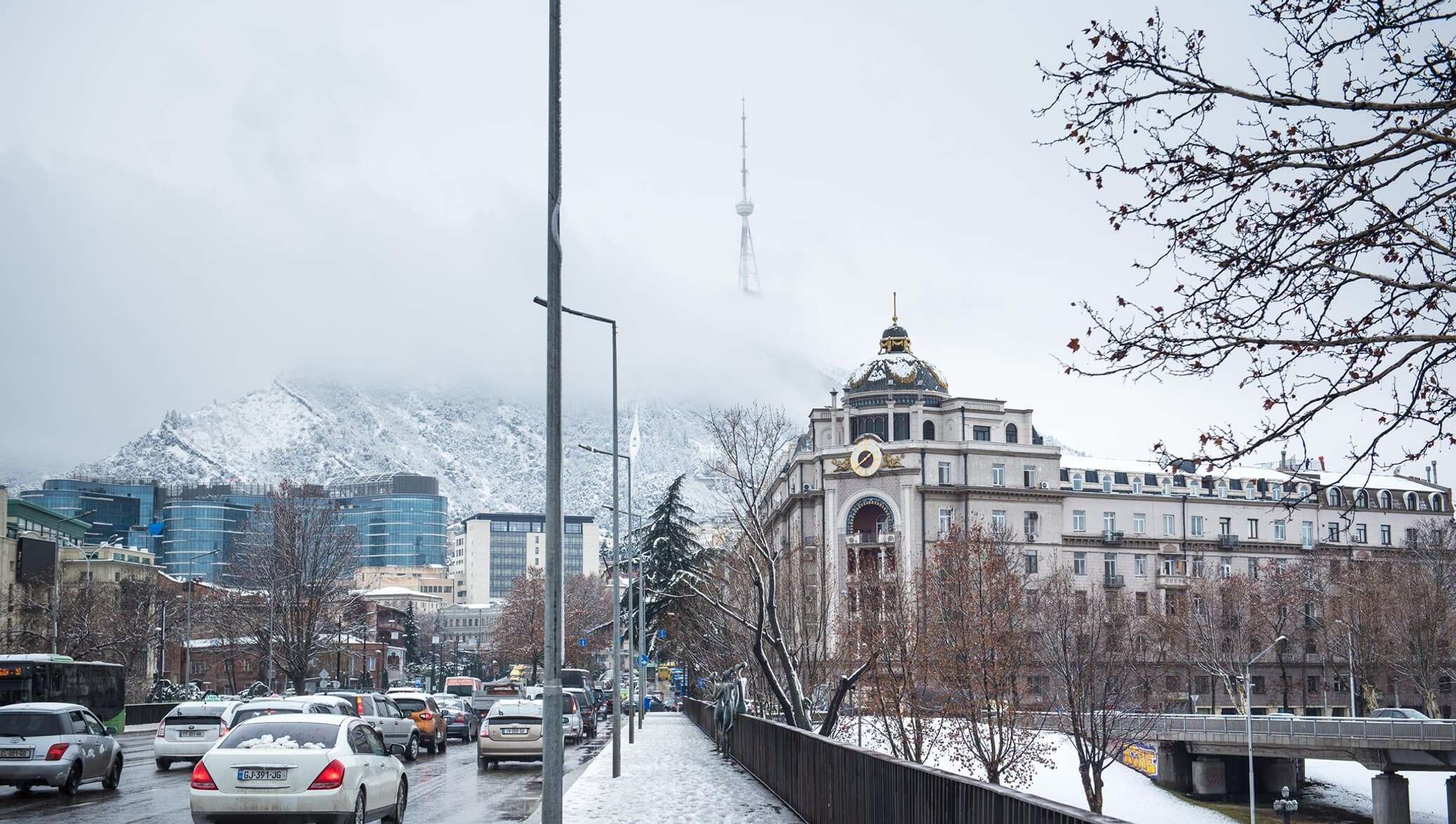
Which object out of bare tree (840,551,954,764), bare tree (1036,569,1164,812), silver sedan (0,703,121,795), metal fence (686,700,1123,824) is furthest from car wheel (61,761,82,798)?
bare tree (1036,569,1164,812)

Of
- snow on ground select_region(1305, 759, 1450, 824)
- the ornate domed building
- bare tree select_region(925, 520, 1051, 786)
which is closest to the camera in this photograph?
bare tree select_region(925, 520, 1051, 786)

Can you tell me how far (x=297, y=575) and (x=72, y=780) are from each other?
46115 mm

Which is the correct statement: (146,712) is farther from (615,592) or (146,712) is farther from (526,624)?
(526,624)

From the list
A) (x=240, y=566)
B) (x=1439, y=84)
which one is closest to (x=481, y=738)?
(x=1439, y=84)

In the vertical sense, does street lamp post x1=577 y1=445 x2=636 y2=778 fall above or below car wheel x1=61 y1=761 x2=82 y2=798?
above

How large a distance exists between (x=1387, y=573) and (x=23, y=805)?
8030 centimetres

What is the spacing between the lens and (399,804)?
65.9ft

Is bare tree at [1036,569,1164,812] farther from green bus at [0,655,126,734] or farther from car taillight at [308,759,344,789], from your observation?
car taillight at [308,759,344,789]

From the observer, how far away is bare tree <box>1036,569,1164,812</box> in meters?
52.5

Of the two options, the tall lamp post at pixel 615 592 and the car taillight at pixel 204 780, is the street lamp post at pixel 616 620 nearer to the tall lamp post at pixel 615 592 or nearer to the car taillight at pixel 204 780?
the tall lamp post at pixel 615 592

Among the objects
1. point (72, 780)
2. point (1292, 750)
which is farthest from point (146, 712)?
point (1292, 750)

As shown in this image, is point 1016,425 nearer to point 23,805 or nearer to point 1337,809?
point 1337,809

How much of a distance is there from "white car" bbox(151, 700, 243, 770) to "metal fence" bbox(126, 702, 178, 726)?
129 feet

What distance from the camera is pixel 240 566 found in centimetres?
8012
